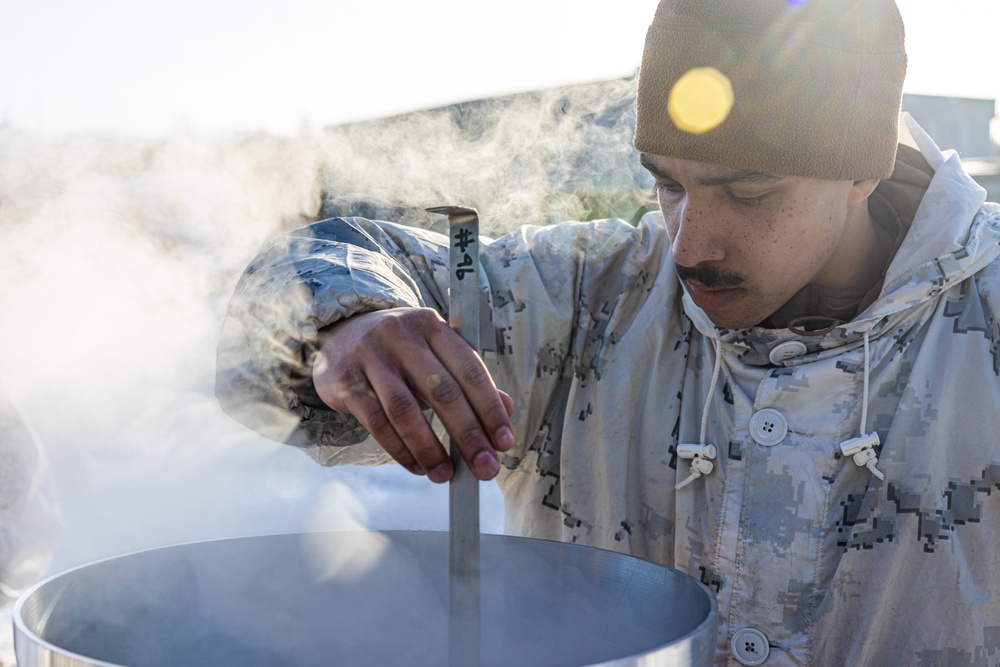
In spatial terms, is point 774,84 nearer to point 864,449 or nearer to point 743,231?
point 743,231

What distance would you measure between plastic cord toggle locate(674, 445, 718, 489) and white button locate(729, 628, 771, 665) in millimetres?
257

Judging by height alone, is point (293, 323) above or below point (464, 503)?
above

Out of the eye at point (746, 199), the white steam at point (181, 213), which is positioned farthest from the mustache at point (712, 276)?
the white steam at point (181, 213)

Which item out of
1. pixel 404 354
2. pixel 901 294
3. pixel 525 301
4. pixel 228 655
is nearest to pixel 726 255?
pixel 901 294

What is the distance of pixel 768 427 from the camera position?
149cm

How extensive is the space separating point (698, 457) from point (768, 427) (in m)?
0.13

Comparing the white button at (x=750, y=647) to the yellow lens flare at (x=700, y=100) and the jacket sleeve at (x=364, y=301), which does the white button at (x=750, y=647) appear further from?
the yellow lens flare at (x=700, y=100)

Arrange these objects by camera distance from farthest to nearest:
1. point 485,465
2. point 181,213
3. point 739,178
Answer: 1. point 181,213
2. point 739,178
3. point 485,465

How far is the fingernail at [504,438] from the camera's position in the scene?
105cm

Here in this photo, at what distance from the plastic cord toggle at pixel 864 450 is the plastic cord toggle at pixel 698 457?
0.70 ft

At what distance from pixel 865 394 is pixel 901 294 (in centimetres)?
18

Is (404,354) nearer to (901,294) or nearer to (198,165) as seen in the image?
(901,294)

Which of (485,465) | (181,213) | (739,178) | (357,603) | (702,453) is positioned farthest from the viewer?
(181,213)

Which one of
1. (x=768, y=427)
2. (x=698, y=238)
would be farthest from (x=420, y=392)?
(x=768, y=427)
